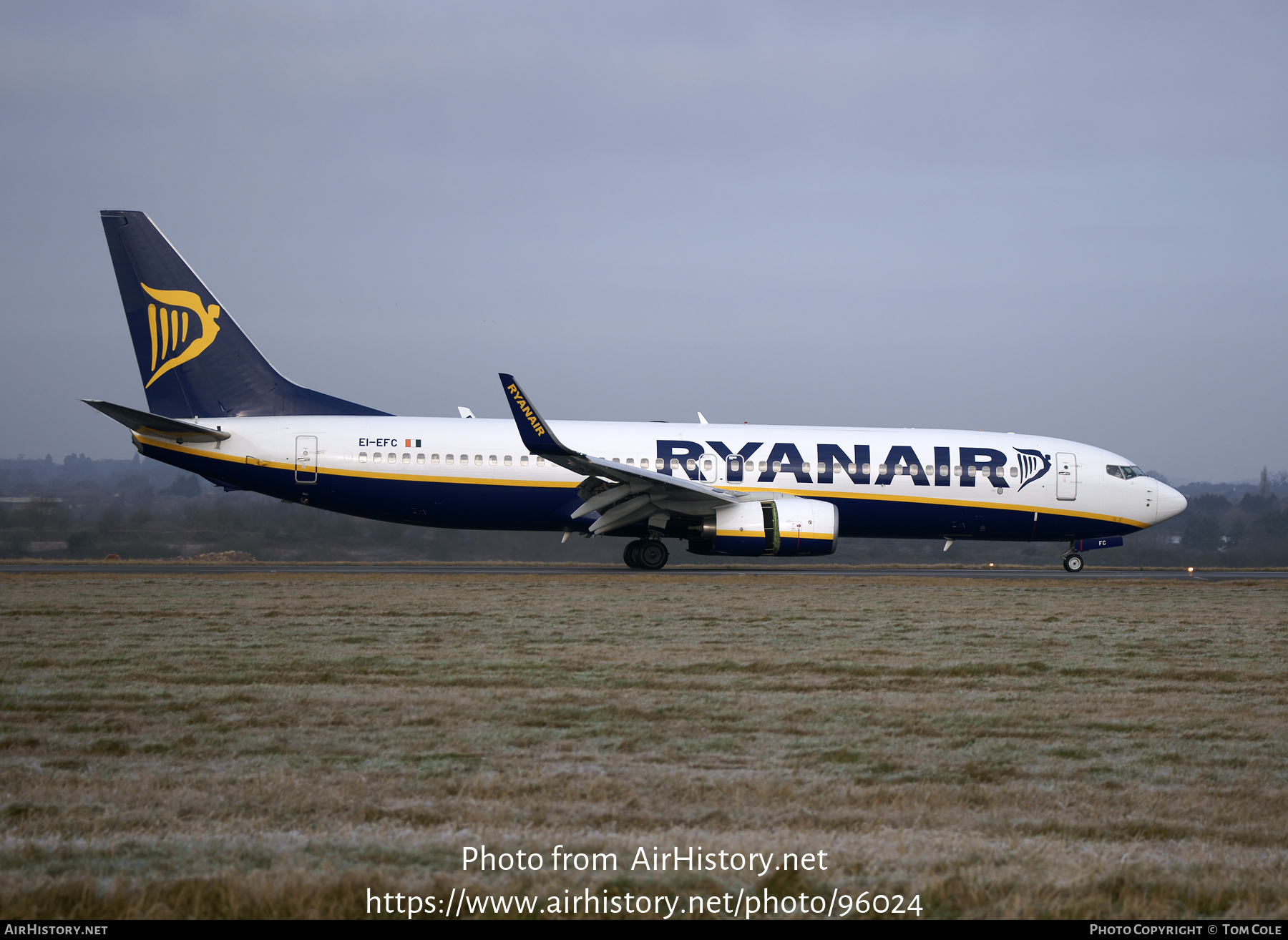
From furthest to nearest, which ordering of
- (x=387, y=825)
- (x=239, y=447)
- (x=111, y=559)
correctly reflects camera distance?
(x=111, y=559), (x=239, y=447), (x=387, y=825)

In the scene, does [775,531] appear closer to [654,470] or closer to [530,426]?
[654,470]

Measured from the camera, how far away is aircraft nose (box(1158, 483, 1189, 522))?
23.6 meters

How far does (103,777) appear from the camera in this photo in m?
4.95

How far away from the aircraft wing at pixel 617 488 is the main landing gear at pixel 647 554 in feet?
3.08

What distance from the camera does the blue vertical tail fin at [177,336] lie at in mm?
21500

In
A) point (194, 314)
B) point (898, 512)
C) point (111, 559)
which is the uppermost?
point (194, 314)

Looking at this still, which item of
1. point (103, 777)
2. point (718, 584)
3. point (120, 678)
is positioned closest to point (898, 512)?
point (718, 584)

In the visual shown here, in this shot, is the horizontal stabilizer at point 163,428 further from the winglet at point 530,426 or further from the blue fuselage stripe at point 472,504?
the winglet at point 530,426

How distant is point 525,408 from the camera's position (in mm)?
18734

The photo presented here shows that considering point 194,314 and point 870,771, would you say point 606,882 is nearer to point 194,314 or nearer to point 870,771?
point 870,771

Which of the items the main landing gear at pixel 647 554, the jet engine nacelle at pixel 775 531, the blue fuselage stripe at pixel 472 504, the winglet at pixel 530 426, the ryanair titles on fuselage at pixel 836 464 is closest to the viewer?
the winglet at pixel 530 426

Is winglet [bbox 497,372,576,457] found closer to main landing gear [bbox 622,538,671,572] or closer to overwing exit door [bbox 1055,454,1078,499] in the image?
main landing gear [bbox 622,538,671,572]

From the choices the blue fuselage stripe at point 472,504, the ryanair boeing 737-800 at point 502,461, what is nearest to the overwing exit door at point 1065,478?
the ryanair boeing 737-800 at point 502,461

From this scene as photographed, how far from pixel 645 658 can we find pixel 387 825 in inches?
200
